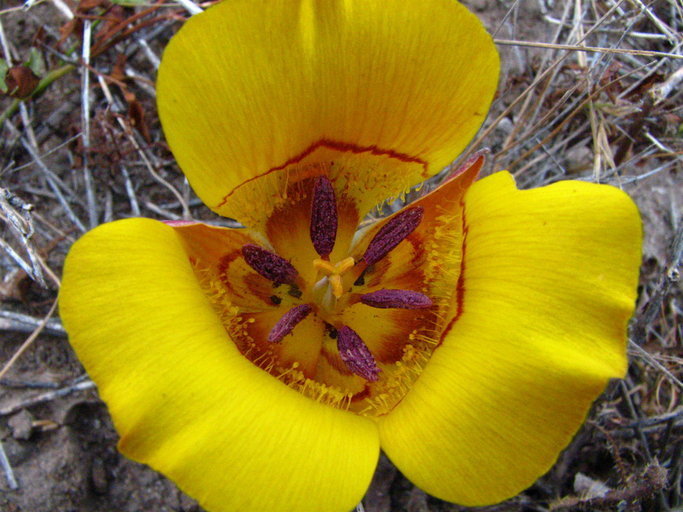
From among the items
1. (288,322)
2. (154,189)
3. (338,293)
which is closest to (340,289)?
(338,293)

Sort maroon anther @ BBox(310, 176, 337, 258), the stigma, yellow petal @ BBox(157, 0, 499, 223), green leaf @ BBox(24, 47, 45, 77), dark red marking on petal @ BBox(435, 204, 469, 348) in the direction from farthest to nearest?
green leaf @ BBox(24, 47, 45, 77) < maroon anther @ BBox(310, 176, 337, 258) < the stigma < dark red marking on petal @ BBox(435, 204, 469, 348) < yellow petal @ BBox(157, 0, 499, 223)

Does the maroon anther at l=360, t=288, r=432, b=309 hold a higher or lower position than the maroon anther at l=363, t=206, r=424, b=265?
lower

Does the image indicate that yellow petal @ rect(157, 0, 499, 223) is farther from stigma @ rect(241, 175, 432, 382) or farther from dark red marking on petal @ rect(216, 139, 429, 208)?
stigma @ rect(241, 175, 432, 382)

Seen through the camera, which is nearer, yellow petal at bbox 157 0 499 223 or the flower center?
yellow petal at bbox 157 0 499 223

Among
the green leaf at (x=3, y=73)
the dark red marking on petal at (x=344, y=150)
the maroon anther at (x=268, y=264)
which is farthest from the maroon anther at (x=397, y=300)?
the green leaf at (x=3, y=73)

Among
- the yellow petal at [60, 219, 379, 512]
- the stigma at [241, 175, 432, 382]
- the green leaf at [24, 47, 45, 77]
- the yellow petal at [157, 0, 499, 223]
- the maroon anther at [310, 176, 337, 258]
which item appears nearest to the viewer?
the yellow petal at [60, 219, 379, 512]

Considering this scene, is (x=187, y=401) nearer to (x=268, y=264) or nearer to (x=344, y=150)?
(x=268, y=264)

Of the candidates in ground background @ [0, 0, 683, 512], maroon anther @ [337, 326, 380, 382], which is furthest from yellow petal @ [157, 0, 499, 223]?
ground background @ [0, 0, 683, 512]

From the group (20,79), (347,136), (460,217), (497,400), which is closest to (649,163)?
(460,217)
